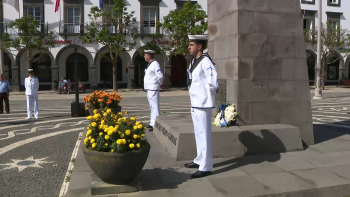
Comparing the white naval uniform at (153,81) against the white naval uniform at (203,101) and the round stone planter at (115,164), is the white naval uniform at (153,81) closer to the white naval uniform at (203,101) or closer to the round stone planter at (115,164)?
the white naval uniform at (203,101)

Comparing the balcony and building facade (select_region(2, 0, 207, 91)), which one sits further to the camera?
the balcony

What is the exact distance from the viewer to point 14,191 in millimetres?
4727

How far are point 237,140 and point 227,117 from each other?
509 millimetres

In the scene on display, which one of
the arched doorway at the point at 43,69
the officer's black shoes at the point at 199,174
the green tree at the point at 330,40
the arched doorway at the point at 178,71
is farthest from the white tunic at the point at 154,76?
the green tree at the point at 330,40

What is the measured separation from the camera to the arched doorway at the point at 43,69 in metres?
33.2

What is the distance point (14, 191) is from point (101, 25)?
2622cm

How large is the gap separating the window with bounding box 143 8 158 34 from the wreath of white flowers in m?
26.7

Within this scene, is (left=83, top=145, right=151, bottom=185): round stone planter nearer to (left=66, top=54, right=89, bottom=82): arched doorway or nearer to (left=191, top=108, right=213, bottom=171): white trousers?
(left=191, top=108, right=213, bottom=171): white trousers

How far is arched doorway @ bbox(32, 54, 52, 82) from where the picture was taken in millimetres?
33156

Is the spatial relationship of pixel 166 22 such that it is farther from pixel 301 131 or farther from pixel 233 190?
pixel 233 190

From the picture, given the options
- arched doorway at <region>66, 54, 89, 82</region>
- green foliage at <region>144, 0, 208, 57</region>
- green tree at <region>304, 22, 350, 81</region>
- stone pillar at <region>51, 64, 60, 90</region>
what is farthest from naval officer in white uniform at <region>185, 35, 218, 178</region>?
green tree at <region>304, 22, 350, 81</region>

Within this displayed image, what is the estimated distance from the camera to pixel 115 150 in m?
4.12

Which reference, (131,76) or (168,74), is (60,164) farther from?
(168,74)

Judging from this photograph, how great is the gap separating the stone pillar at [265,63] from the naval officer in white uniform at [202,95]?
1.82 metres
